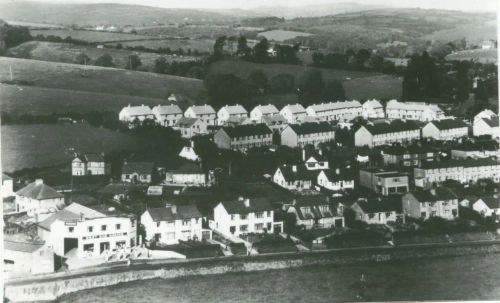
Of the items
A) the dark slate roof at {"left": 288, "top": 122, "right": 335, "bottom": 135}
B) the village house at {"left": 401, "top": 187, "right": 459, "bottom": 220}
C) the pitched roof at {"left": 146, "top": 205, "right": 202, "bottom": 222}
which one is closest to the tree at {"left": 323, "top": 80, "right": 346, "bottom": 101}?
the dark slate roof at {"left": 288, "top": 122, "right": 335, "bottom": 135}

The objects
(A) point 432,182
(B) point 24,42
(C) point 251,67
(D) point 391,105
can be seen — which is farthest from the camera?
(D) point 391,105

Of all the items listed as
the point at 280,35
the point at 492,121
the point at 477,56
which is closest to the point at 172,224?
the point at 280,35

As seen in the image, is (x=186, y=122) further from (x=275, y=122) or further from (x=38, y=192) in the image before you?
(x=38, y=192)

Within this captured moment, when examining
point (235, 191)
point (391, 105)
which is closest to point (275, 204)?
point (235, 191)

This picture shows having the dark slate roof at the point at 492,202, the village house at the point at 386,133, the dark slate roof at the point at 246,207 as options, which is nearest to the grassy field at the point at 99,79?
the dark slate roof at the point at 246,207

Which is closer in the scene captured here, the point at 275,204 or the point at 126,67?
the point at 275,204

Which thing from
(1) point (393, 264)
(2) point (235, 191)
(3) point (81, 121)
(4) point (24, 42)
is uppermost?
(4) point (24, 42)

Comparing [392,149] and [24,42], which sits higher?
[24,42]

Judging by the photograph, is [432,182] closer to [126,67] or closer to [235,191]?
[235,191]
